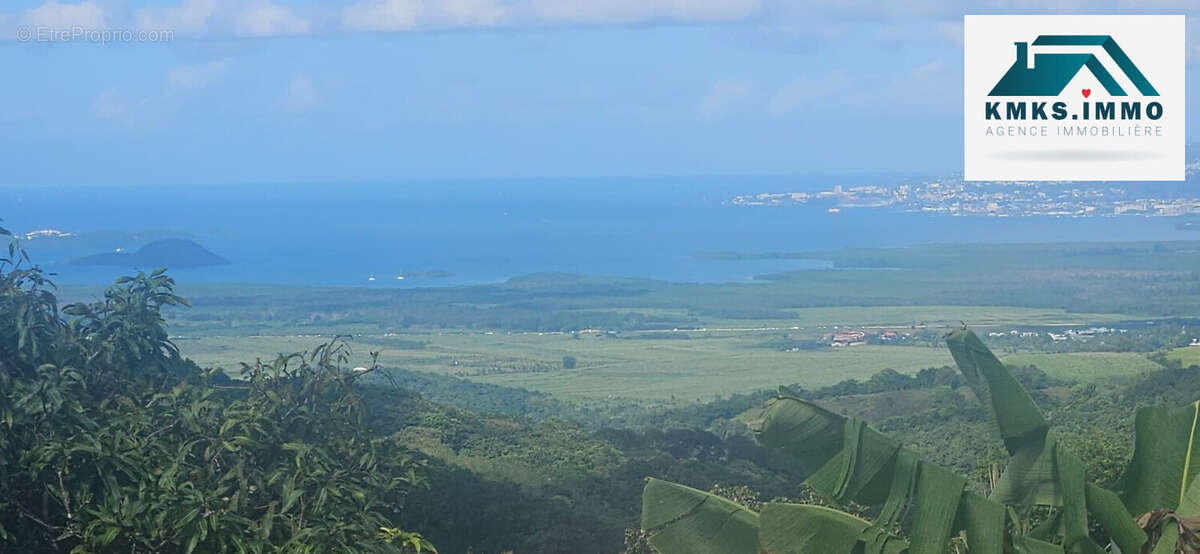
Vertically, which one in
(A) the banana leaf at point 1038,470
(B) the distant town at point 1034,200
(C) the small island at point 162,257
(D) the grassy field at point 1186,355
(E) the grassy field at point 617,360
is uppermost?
(B) the distant town at point 1034,200

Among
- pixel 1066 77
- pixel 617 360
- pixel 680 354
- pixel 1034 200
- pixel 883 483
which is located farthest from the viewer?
pixel 1034 200

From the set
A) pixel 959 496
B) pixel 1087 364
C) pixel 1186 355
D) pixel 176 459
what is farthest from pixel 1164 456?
pixel 1186 355

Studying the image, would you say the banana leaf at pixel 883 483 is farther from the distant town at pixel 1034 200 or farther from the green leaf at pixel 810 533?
the distant town at pixel 1034 200

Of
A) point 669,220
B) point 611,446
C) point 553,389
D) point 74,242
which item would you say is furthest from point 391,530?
point 669,220

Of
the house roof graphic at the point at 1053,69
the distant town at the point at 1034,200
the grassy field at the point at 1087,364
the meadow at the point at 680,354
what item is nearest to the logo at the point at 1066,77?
the house roof graphic at the point at 1053,69

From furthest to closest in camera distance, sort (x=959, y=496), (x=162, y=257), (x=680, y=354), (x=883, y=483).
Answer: (x=162, y=257) < (x=680, y=354) < (x=883, y=483) < (x=959, y=496)

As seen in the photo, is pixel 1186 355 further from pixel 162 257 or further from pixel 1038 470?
pixel 162 257

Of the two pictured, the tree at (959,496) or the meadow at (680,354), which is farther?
the meadow at (680,354)
